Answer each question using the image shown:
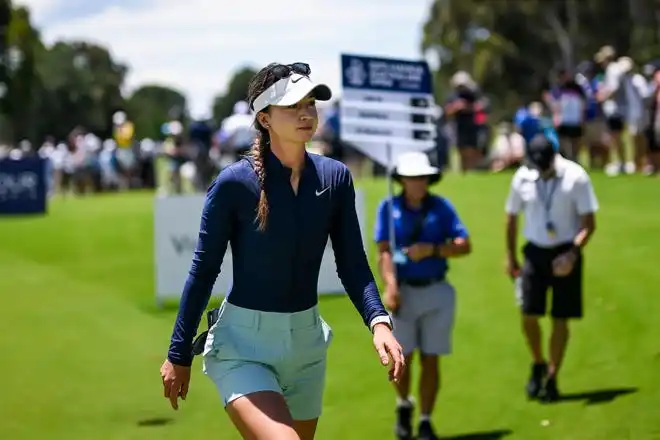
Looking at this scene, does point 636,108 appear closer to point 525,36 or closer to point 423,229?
point 423,229

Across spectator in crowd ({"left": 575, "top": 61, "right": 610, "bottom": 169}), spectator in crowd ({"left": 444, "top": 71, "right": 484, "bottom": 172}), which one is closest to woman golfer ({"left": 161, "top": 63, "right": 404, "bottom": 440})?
spectator in crowd ({"left": 575, "top": 61, "right": 610, "bottom": 169})

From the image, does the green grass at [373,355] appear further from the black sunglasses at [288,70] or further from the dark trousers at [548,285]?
the black sunglasses at [288,70]

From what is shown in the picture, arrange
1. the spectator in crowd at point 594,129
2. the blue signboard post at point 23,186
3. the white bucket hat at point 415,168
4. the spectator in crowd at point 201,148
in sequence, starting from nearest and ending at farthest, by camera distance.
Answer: the white bucket hat at point 415,168 < the spectator in crowd at point 594,129 < the spectator in crowd at point 201,148 < the blue signboard post at point 23,186

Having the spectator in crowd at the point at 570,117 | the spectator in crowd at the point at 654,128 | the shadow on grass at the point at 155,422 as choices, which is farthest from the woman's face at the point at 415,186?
the spectator in crowd at the point at 570,117

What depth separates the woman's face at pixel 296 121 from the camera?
18.6 ft

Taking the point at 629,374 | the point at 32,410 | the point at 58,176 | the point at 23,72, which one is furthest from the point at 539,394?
the point at 23,72

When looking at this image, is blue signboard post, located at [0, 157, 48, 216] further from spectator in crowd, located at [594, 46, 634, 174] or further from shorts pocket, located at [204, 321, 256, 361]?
shorts pocket, located at [204, 321, 256, 361]

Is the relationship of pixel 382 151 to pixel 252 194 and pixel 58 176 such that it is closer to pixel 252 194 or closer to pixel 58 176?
pixel 252 194

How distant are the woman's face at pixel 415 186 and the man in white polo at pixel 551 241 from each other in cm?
123

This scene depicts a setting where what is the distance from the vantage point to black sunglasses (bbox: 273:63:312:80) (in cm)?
570

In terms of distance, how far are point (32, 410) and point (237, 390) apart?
21.3 ft

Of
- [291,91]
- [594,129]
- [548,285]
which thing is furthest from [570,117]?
[291,91]

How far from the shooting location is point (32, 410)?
38.3 ft

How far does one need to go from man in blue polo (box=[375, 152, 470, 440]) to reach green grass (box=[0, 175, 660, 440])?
2.66 ft
